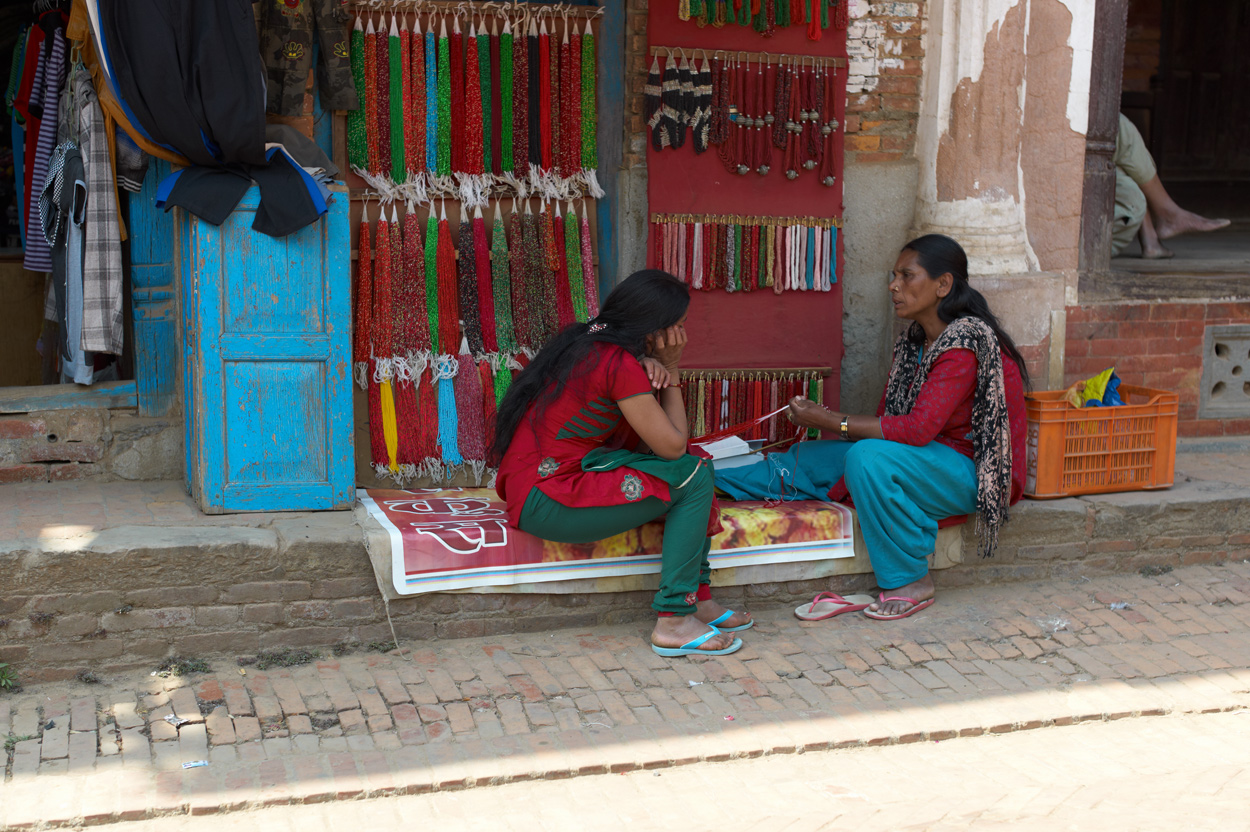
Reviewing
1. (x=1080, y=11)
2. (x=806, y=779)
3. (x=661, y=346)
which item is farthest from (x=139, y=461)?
(x=1080, y=11)

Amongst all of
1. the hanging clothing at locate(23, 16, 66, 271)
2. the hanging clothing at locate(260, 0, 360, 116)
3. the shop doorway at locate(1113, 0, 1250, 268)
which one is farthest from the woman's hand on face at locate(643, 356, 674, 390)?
the shop doorway at locate(1113, 0, 1250, 268)

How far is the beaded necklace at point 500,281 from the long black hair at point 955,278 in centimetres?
182

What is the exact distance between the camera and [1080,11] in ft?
18.3

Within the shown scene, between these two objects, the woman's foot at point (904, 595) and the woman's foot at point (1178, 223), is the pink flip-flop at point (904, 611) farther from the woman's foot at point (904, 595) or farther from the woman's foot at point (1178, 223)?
the woman's foot at point (1178, 223)

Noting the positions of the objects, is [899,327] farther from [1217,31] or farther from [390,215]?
[1217,31]

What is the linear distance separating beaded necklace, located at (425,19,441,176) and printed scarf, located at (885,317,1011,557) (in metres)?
2.35

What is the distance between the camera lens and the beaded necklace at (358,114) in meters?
5.07

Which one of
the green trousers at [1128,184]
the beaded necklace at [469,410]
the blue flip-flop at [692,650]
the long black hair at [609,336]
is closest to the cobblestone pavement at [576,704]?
the blue flip-flop at [692,650]

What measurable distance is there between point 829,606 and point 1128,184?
3.97 metres

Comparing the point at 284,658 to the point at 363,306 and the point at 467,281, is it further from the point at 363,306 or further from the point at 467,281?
the point at 467,281

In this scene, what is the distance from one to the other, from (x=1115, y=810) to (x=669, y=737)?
1290 mm

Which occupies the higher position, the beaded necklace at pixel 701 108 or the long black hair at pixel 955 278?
the beaded necklace at pixel 701 108

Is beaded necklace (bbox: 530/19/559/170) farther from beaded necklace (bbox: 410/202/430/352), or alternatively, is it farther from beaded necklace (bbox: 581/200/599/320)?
beaded necklace (bbox: 410/202/430/352)

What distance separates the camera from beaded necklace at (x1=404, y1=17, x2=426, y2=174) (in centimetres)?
517
